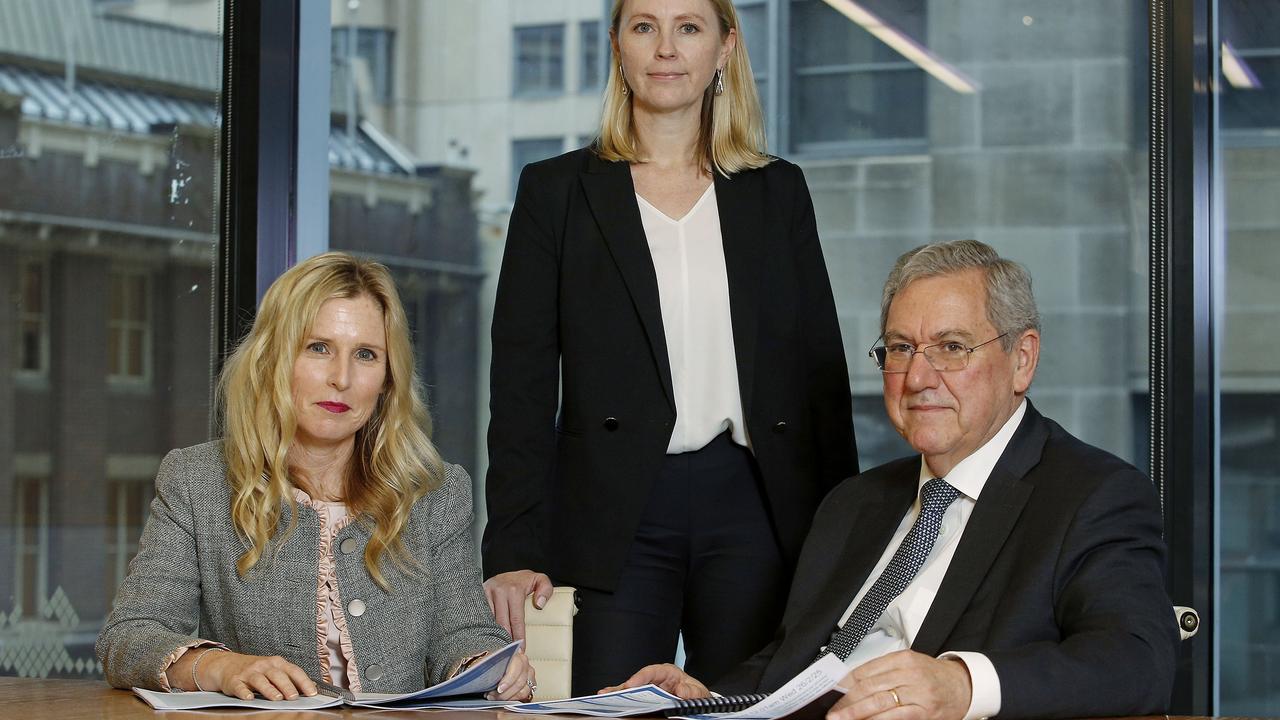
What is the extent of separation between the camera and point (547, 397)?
2.55m

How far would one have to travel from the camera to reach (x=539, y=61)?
423cm

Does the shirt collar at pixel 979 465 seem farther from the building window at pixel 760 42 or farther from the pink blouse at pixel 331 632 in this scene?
the building window at pixel 760 42

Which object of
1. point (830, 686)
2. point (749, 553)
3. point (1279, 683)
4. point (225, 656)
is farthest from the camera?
point (1279, 683)

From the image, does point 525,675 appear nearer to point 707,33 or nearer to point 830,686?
point 830,686

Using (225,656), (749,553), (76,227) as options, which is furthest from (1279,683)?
(76,227)

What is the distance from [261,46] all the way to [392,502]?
168 cm

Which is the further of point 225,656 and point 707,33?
point 707,33

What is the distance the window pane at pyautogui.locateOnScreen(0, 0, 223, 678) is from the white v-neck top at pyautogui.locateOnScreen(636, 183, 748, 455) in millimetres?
1940

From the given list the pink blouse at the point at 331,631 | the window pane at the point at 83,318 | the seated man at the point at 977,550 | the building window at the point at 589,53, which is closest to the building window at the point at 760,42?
the building window at the point at 589,53

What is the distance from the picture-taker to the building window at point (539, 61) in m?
4.22

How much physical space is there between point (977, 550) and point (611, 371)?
0.81m

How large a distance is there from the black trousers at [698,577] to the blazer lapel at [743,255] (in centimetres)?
14

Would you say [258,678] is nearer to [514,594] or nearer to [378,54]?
[514,594]

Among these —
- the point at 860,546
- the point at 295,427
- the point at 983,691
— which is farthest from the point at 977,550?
the point at 295,427
